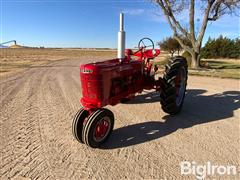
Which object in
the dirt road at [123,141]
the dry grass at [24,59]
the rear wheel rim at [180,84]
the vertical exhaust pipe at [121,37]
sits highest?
the vertical exhaust pipe at [121,37]

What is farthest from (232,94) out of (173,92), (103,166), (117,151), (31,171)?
(31,171)

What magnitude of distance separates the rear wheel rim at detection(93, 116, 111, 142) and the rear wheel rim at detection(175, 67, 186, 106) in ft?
7.21

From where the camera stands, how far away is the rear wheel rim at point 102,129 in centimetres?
335

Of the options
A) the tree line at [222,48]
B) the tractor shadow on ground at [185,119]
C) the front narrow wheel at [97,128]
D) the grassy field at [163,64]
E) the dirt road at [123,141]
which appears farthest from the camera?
the tree line at [222,48]

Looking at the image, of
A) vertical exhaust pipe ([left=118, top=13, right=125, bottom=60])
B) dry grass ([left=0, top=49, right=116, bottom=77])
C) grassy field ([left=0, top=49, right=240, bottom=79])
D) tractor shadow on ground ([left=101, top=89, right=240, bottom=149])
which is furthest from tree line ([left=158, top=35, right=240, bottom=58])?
vertical exhaust pipe ([left=118, top=13, right=125, bottom=60])

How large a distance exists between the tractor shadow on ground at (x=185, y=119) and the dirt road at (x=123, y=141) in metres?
0.02

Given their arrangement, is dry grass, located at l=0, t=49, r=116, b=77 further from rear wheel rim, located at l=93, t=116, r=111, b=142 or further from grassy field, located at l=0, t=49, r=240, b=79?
rear wheel rim, located at l=93, t=116, r=111, b=142

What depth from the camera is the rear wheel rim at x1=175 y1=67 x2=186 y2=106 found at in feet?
16.6

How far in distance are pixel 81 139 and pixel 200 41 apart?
14001 millimetres

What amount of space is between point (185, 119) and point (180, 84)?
984mm

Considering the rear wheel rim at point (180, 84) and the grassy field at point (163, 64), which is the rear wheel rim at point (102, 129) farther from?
the grassy field at point (163, 64)

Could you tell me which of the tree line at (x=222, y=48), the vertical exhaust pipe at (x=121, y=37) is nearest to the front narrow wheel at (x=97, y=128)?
the vertical exhaust pipe at (x=121, y=37)

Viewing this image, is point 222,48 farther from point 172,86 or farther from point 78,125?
point 78,125

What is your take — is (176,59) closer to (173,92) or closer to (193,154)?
(173,92)
